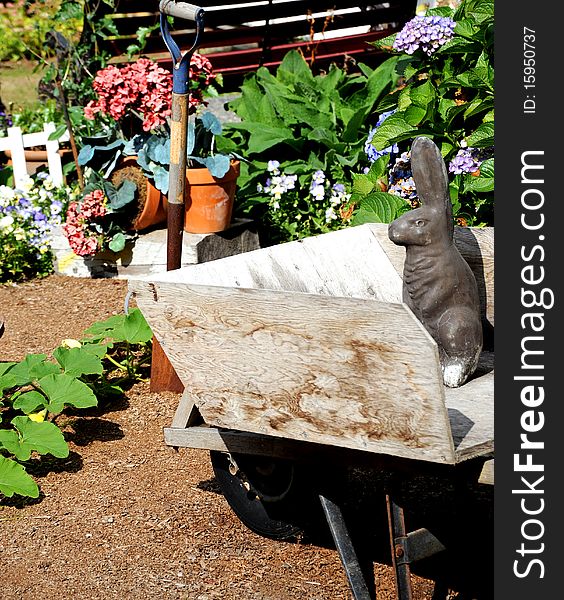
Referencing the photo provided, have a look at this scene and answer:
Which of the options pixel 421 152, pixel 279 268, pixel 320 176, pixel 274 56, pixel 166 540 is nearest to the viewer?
pixel 421 152

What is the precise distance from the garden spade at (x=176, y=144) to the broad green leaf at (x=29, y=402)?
519 millimetres

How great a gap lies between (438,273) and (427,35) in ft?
5.83

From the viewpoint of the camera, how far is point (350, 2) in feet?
22.4

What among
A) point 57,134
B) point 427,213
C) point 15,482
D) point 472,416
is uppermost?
point 427,213

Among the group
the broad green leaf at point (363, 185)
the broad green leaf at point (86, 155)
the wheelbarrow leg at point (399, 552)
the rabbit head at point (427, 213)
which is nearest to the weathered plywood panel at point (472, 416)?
the wheelbarrow leg at point (399, 552)

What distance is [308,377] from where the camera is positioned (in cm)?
213

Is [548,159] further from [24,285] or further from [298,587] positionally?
[24,285]

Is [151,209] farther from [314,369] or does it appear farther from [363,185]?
[314,369]

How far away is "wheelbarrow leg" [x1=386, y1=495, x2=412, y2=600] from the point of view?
92.0 inches

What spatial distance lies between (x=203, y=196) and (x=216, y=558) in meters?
2.24

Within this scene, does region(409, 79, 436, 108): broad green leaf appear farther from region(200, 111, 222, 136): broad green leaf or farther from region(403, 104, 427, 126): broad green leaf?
region(200, 111, 222, 136): broad green leaf

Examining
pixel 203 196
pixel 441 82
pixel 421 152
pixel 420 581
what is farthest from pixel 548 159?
pixel 203 196

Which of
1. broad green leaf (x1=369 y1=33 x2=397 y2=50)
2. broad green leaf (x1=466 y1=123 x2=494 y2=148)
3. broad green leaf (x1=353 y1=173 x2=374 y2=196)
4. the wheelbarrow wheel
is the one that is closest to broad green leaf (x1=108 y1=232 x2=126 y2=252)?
broad green leaf (x1=353 y1=173 x2=374 y2=196)

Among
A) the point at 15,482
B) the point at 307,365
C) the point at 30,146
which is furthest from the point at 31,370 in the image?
the point at 30,146
